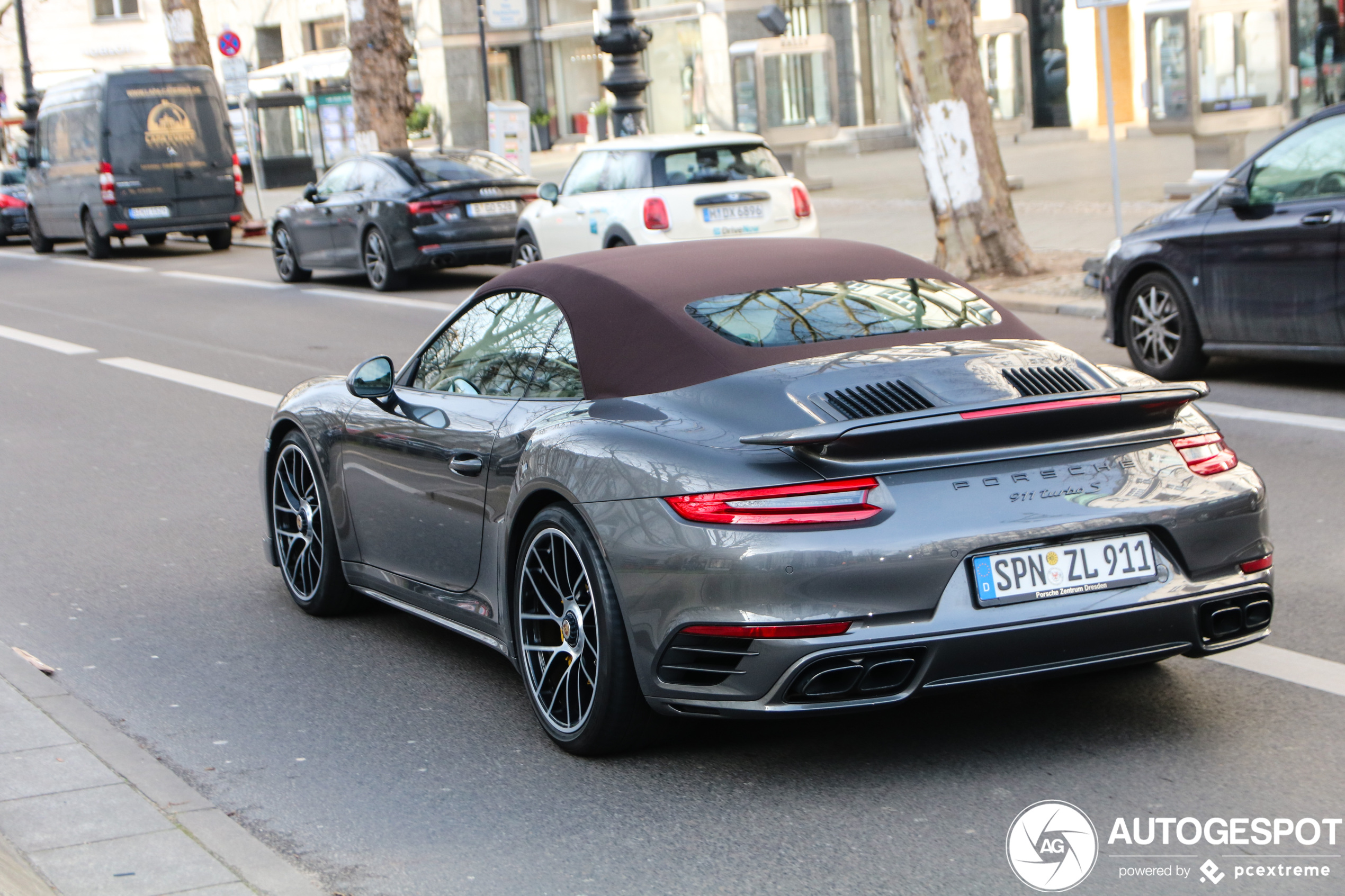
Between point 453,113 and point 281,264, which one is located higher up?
point 453,113

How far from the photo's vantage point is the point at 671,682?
4.23 meters

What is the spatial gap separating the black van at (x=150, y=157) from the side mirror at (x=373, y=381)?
2210 centimetres

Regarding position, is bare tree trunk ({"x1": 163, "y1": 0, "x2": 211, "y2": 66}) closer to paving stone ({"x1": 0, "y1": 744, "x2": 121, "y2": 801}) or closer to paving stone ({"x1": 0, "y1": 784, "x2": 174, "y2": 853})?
paving stone ({"x1": 0, "y1": 744, "x2": 121, "y2": 801})

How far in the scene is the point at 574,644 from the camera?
4594mm

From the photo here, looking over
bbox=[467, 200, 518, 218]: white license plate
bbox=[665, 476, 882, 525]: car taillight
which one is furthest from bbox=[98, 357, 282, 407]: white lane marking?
bbox=[665, 476, 882, 525]: car taillight

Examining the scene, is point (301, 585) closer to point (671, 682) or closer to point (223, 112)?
point (671, 682)

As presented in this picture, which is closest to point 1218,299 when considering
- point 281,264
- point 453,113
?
point 281,264

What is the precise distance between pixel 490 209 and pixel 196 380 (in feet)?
21.0

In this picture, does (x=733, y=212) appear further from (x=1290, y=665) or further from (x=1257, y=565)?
(x=1257, y=565)

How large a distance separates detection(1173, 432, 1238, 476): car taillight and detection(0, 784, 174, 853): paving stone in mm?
2681

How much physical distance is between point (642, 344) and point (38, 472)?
5.97m

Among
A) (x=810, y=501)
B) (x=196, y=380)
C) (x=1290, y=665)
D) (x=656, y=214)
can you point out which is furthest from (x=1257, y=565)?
(x=656, y=214)

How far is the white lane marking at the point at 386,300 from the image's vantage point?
1722cm

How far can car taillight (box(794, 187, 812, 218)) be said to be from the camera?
53.1 ft
